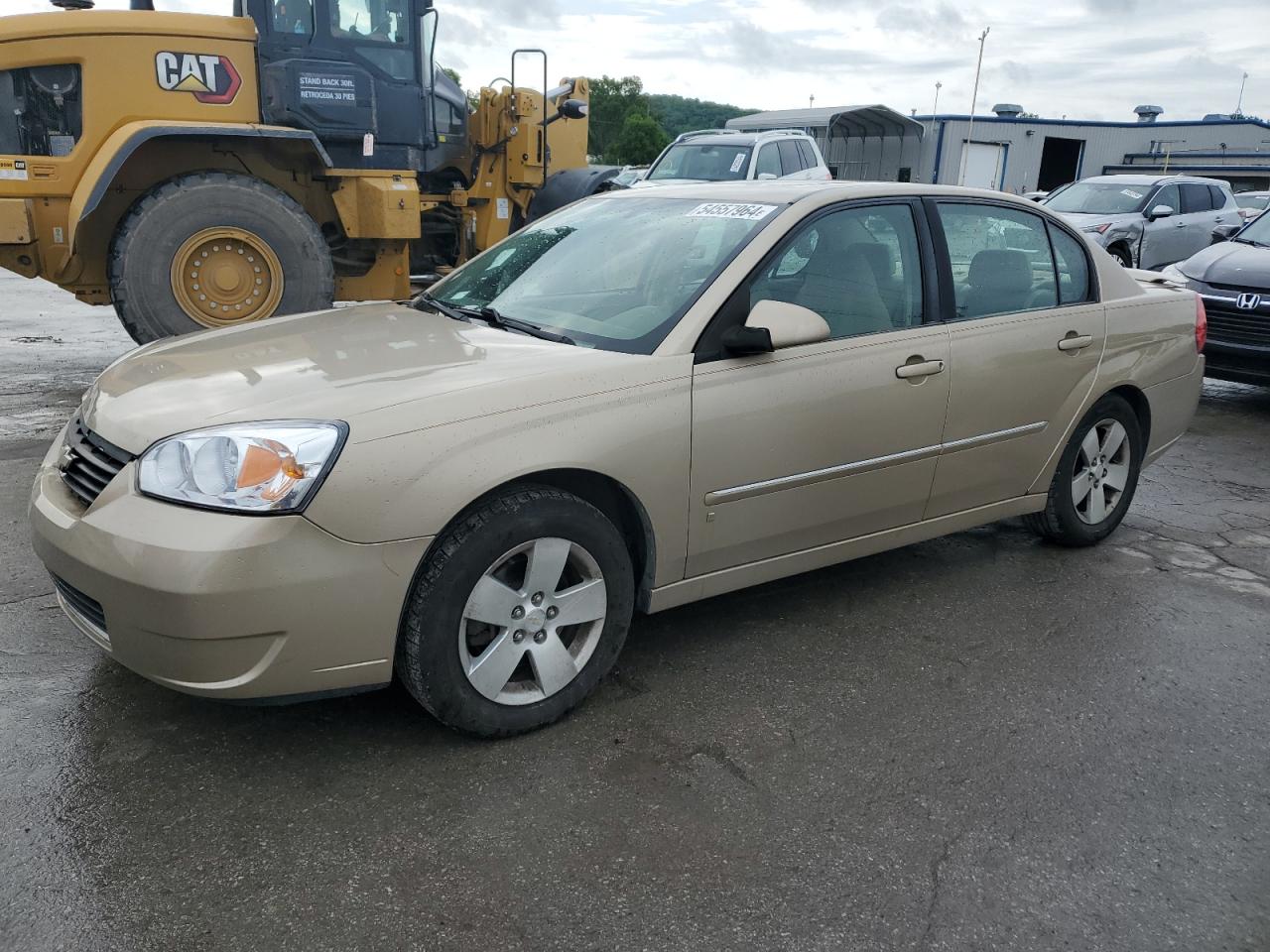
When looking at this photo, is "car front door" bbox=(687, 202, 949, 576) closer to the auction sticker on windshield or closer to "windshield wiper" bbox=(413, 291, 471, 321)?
the auction sticker on windshield

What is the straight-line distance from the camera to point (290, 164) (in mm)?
7918

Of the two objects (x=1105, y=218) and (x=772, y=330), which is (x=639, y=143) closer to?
(x=1105, y=218)

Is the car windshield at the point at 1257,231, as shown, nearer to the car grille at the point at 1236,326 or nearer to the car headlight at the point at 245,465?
the car grille at the point at 1236,326

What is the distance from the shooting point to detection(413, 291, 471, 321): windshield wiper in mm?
3746

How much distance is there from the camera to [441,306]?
3932mm

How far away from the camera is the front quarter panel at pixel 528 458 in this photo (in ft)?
8.45

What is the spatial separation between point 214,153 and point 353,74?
1.23 meters

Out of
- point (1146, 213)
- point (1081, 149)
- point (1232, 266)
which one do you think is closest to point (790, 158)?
point (1146, 213)

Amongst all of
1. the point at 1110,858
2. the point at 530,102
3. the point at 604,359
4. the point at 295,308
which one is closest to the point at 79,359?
the point at 295,308

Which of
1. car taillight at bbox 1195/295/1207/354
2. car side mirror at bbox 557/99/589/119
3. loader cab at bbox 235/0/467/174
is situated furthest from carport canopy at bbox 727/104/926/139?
car taillight at bbox 1195/295/1207/354

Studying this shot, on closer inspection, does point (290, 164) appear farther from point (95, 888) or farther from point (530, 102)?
point (95, 888)

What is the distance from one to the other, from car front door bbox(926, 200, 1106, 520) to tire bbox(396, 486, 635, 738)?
157 centimetres

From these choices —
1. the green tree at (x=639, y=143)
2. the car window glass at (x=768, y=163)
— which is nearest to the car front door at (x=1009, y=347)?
the car window glass at (x=768, y=163)

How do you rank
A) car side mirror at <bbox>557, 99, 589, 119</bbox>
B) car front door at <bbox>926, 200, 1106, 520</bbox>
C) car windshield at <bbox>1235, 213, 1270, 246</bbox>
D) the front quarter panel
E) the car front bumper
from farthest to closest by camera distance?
car side mirror at <bbox>557, 99, 589, 119</bbox>
car windshield at <bbox>1235, 213, 1270, 246</bbox>
car front door at <bbox>926, 200, 1106, 520</bbox>
the front quarter panel
the car front bumper
